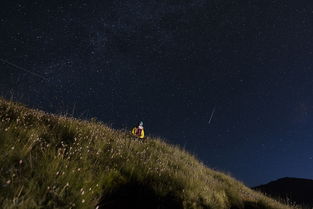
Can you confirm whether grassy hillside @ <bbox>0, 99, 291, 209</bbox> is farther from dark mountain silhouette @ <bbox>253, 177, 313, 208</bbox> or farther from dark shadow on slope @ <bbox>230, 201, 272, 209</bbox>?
dark mountain silhouette @ <bbox>253, 177, 313, 208</bbox>

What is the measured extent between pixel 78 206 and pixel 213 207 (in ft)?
10.0

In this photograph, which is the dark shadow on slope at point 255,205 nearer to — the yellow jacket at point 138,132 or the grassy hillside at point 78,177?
the grassy hillside at point 78,177

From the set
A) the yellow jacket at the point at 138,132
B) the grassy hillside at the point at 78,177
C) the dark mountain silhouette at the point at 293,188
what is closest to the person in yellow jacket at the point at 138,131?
the yellow jacket at the point at 138,132

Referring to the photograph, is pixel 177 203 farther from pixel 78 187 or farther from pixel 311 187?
pixel 311 187

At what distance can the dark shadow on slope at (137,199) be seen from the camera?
4408 millimetres

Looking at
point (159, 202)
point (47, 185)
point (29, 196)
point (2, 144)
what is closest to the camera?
point (29, 196)

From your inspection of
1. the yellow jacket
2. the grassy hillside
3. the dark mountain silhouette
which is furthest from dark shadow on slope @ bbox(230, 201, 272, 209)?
the dark mountain silhouette

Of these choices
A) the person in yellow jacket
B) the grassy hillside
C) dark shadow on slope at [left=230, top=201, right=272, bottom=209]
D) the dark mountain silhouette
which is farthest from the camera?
the dark mountain silhouette

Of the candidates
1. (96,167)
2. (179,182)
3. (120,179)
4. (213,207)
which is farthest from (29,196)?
(213,207)

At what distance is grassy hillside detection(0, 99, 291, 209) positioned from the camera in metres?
3.03

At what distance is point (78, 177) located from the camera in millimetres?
3684

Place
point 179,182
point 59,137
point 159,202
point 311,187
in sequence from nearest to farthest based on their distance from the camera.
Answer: point 159,202, point 59,137, point 179,182, point 311,187

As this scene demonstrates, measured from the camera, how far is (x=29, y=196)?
2.79 meters

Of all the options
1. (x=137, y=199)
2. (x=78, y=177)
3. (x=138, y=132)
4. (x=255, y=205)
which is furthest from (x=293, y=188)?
(x=78, y=177)
